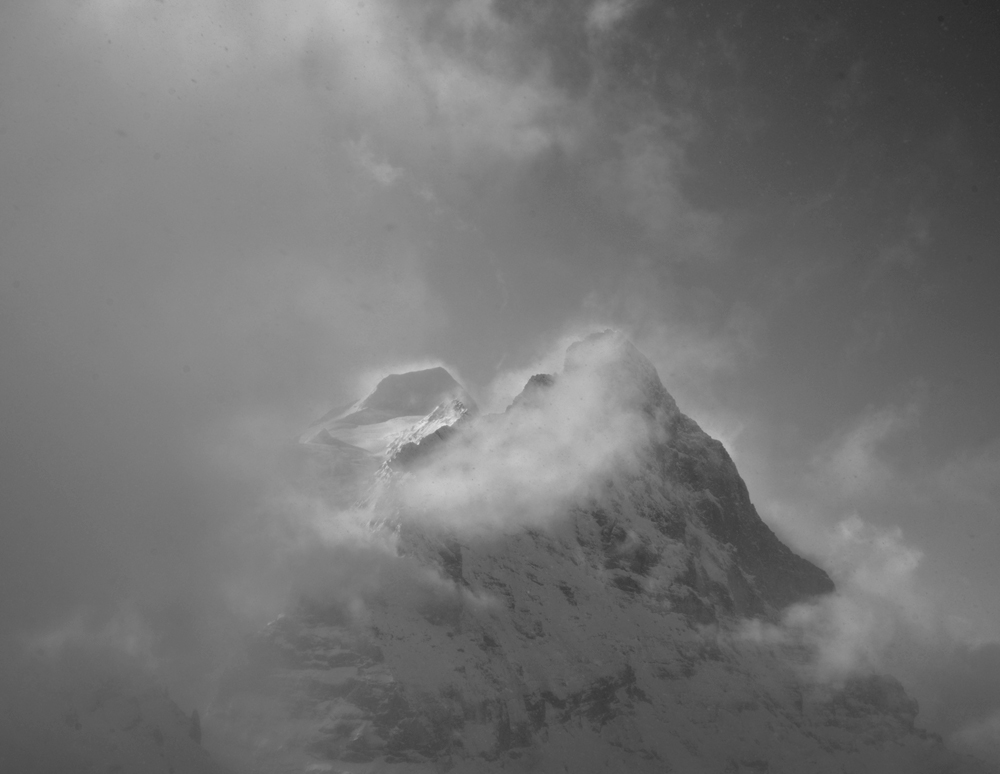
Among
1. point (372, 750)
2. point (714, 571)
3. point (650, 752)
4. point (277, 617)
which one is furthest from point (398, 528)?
point (714, 571)

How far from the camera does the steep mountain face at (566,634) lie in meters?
116

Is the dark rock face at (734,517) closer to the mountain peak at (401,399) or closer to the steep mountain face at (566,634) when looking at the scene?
the steep mountain face at (566,634)

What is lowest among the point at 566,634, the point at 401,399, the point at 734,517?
the point at 566,634

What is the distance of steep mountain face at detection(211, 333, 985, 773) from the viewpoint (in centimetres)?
11638

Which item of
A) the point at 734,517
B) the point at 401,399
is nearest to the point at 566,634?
the point at 734,517

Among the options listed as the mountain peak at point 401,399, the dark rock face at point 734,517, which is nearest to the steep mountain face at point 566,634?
the dark rock face at point 734,517

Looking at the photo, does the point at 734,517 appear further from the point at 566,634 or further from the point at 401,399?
the point at 401,399

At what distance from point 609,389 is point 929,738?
100463 mm

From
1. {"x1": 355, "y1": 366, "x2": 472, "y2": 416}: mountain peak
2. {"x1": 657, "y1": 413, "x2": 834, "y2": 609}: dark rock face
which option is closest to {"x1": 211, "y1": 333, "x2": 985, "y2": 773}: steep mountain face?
{"x1": 657, "y1": 413, "x2": 834, "y2": 609}: dark rock face

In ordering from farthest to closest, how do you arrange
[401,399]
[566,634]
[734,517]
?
1. [401,399]
2. [734,517]
3. [566,634]

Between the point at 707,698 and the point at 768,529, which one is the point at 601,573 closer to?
the point at 707,698

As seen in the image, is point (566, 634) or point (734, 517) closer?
point (566, 634)

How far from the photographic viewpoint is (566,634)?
429 feet

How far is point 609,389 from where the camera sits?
6545 inches
